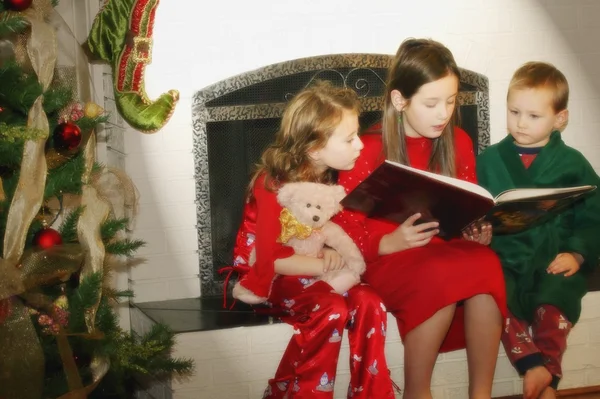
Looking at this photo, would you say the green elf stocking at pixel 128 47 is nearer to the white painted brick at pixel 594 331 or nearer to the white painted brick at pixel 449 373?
the white painted brick at pixel 449 373

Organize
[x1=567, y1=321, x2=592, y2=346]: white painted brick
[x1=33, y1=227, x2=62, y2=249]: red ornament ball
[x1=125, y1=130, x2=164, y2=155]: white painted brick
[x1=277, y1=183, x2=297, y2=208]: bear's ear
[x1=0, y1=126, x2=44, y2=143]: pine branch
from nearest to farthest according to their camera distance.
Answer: [x1=0, y1=126, x2=44, y2=143]: pine branch → [x1=33, y1=227, x2=62, y2=249]: red ornament ball → [x1=277, y1=183, x2=297, y2=208]: bear's ear → [x1=567, y1=321, x2=592, y2=346]: white painted brick → [x1=125, y1=130, x2=164, y2=155]: white painted brick

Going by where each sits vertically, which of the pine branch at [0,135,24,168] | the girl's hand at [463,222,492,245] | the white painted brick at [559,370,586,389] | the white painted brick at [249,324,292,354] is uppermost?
the pine branch at [0,135,24,168]

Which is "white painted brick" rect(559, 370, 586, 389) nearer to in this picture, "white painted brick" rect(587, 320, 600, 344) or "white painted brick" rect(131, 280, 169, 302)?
"white painted brick" rect(587, 320, 600, 344)

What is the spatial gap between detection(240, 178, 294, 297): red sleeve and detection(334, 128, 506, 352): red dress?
0.19m

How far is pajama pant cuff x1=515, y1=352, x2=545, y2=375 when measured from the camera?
226 centimetres

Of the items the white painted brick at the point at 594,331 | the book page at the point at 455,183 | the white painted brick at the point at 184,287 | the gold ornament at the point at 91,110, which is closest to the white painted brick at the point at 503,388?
the white painted brick at the point at 594,331

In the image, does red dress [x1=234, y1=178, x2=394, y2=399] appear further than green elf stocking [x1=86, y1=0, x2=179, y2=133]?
No

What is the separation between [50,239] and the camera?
1962mm

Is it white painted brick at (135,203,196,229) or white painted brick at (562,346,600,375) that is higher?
white painted brick at (135,203,196,229)

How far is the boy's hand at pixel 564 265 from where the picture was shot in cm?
233

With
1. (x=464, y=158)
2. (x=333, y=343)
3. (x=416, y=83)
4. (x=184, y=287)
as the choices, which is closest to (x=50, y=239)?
(x=333, y=343)

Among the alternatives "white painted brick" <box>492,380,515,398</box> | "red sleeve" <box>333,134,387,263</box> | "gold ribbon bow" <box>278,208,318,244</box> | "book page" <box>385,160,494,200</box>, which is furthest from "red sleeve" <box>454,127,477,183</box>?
"white painted brick" <box>492,380,515,398</box>

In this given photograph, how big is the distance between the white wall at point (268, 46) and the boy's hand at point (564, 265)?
59 cm

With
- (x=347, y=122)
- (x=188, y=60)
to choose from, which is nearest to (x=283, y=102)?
(x=188, y=60)
